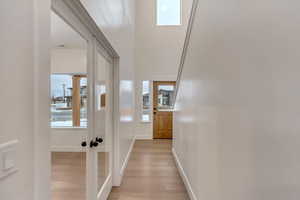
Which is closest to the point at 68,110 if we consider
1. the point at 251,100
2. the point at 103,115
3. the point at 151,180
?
the point at 103,115

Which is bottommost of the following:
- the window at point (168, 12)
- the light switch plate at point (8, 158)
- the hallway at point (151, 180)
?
the hallway at point (151, 180)

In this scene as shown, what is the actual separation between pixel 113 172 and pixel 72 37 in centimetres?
203

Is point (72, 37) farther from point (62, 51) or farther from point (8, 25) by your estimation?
point (8, 25)

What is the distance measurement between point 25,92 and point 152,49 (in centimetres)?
621

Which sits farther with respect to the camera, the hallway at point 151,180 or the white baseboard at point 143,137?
the white baseboard at point 143,137

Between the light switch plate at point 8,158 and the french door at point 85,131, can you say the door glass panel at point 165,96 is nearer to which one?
the french door at point 85,131

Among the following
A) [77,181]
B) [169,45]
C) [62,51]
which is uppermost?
[169,45]

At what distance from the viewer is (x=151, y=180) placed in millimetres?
3184

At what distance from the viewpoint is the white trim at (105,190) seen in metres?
2.32

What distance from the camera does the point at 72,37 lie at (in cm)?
170

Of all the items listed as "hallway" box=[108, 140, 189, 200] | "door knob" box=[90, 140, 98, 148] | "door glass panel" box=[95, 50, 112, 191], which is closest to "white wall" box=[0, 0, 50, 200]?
"door knob" box=[90, 140, 98, 148]

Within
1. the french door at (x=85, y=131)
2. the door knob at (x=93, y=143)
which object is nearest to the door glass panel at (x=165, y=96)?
the french door at (x=85, y=131)

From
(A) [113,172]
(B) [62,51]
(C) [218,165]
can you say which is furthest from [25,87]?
(A) [113,172]

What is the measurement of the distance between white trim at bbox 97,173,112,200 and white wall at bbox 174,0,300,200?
3.91 feet
